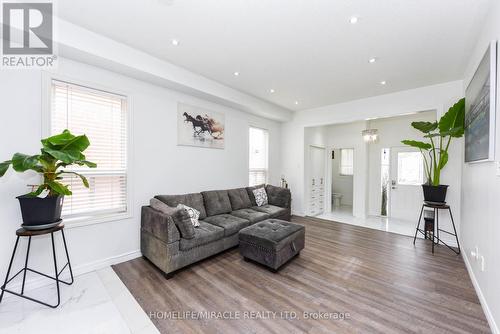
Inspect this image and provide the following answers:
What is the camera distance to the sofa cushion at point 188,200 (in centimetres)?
321

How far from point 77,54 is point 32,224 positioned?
1.92 metres

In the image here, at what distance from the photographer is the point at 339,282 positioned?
2475 mm

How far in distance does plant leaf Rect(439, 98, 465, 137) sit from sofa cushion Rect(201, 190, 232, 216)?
380 cm

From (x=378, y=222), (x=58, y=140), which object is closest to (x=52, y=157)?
(x=58, y=140)

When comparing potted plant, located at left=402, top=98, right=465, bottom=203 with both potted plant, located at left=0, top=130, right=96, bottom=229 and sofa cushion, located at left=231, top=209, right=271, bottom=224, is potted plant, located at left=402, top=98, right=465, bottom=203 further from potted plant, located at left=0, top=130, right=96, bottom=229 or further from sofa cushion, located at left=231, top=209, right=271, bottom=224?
potted plant, located at left=0, top=130, right=96, bottom=229

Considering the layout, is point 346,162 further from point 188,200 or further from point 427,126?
point 188,200

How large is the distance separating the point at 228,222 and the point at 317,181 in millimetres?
3569

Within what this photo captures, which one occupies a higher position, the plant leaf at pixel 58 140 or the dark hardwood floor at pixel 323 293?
the plant leaf at pixel 58 140

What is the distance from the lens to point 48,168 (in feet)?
6.68

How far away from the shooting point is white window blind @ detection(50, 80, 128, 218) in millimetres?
2527

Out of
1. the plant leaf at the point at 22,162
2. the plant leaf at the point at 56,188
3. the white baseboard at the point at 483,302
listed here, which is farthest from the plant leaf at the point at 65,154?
the white baseboard at the point at 483,302

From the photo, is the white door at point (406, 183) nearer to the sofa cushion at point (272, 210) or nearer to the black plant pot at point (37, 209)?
the sofa cushion at point (272, 210)

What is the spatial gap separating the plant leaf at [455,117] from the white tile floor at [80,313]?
15.1ft

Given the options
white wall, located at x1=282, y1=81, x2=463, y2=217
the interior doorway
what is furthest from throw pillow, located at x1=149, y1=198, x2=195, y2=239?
the interior doorway
